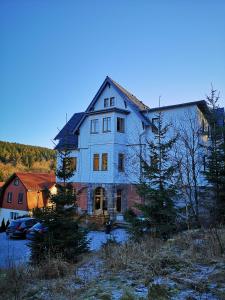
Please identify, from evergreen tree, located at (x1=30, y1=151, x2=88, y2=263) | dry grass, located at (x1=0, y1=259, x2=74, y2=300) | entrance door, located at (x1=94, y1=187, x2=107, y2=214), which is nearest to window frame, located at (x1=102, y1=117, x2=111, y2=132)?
entrance door, located at (x1=94, y1=187, x2=107, y2=214)

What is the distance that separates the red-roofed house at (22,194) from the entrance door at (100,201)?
13338 millimetres

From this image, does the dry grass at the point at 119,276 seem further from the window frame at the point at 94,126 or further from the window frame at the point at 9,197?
the window frame at the point at 9,197

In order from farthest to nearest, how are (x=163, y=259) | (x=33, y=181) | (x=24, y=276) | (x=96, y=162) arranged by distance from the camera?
(x=33, y=181)
(x=96, y=162)
(x=24, y=276)
(x=163, y=259)

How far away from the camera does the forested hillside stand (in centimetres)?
9612

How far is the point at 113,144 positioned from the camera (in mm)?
Answer: 28766

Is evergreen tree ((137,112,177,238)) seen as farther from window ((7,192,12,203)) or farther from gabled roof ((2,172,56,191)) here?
window ((7,192,12,203))

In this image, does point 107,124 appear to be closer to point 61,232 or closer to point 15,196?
point 61,232

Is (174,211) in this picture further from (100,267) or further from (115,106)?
(115,106)

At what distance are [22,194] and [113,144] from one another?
21922 millimetres

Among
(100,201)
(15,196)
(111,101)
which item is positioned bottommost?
(100,201)

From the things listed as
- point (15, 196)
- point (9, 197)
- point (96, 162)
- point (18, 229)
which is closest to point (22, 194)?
point (15, 196)

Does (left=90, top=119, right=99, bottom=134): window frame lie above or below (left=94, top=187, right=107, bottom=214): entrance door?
above

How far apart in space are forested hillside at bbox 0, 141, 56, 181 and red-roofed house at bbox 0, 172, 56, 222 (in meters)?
45.9

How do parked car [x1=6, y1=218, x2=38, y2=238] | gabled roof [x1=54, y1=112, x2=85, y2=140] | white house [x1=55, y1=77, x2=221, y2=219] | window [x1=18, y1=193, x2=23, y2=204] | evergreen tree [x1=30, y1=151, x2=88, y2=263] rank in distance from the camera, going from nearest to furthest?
evergreen tree [x1=30, y1=151, x2=88, y2=263] < parked car [x1=6, y1=218, x2=38, y2=238] < white house [x1=55, y1=77, x2=221, y2=219] < gabled roof [x1=54, y1=112, x2=85, y2=140] < window [x1=18, y1=193, x2=23, y2=204]
